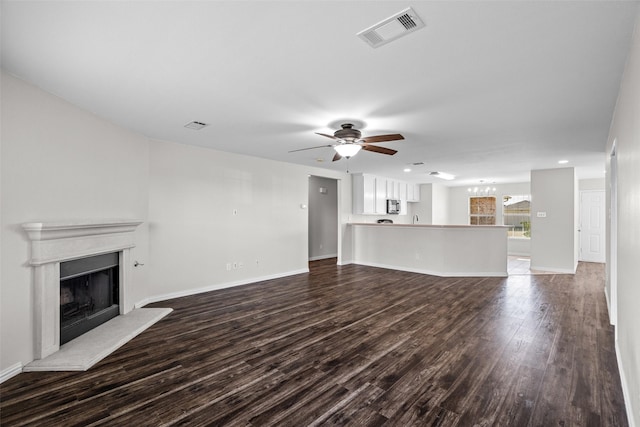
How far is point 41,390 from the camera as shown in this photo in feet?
7.55

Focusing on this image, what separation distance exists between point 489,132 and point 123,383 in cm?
488

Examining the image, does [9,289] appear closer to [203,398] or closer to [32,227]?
[32,227]

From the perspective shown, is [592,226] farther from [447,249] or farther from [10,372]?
[10,372]

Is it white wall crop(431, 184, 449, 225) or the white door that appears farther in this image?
white wall crop(431, 184, 449, 225)

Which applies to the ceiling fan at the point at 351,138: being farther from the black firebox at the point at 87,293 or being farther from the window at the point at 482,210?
the window at the point at 482,210

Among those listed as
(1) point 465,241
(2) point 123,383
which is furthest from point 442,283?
(2) point 123,383

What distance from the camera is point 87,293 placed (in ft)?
11.6

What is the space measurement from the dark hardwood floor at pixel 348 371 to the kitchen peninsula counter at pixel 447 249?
180 cm

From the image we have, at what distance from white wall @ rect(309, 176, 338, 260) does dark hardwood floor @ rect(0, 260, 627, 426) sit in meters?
4.37

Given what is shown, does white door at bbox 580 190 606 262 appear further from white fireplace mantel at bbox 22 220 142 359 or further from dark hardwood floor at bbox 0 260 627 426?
white fireplace mantel at bbox 22 220 142 359

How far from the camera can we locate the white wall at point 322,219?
8.84 metres

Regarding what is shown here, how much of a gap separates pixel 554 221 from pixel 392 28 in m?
7.33

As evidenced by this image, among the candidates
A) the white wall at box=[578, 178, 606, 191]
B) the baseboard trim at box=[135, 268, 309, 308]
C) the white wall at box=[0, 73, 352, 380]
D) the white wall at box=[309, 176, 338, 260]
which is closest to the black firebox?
the white wall at box=[0, 73, 352, 380]

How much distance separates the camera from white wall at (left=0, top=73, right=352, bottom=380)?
2549 millimetres
